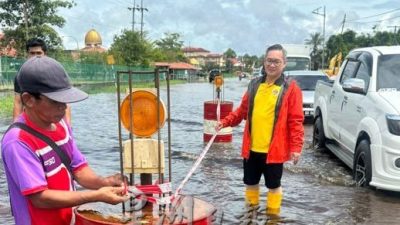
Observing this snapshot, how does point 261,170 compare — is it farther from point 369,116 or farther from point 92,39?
point 92,39

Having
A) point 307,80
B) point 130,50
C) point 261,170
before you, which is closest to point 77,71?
point 130,50

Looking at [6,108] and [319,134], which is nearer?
[319,134]

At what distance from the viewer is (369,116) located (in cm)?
635

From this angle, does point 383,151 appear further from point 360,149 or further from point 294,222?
point 294,222

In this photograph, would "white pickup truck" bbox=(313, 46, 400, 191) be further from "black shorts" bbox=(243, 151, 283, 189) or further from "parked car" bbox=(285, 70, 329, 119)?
"parked car" bbox=(285, 70, 329, 119)

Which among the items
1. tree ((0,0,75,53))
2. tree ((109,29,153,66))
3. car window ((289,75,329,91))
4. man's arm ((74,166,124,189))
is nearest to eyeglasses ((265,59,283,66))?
man's arm ((74,166,124,189))

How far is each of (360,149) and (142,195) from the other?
4245 millimetres

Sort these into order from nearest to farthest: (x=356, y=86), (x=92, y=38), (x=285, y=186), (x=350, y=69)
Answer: (x=356, y=86)
(x=285, y=186)
(x=350, y=69)
(x=92, y=38)

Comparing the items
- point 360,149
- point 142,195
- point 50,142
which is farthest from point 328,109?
point 50,142

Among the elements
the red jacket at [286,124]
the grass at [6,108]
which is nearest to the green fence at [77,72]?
the grass at [6,108]

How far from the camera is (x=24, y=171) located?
6.89ft

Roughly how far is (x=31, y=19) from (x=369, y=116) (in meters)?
33.8

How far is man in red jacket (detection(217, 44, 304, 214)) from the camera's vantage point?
5031 millimetres

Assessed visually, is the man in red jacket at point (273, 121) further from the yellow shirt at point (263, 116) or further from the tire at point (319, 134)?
the tire at point (319, 134)
